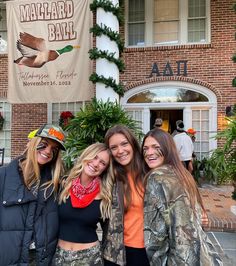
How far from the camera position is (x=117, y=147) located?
7.36 ft

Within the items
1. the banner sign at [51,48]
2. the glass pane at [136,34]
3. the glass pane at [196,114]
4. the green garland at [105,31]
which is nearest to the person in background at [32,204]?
the green garland at [105,31]

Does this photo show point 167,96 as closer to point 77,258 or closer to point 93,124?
point 93,124

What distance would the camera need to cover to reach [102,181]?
7.30 ft

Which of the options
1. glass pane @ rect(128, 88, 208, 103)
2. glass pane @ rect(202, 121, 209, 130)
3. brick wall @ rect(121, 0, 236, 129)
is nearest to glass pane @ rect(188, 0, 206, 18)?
brick wall @ rect(121, 0, 236, 129)

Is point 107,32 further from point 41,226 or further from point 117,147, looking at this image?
point 41,226

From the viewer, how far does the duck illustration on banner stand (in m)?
6.50

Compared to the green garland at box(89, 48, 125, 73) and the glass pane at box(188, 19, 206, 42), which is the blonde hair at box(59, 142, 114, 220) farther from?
the glass pane at box(188, 19, 206, 42)

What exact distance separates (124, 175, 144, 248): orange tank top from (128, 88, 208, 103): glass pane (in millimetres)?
8490

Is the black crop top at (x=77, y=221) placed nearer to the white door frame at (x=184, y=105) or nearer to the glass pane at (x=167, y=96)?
the white door frame at (x=184, y=105)

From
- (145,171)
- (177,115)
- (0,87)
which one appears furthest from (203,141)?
(145,171)

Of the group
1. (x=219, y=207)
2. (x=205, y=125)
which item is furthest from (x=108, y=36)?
(x=205, y=125)

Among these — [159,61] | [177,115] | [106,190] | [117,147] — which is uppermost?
[159,61]

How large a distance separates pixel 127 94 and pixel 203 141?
2.87 meters

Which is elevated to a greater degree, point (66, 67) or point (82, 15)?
point (82, 15)
